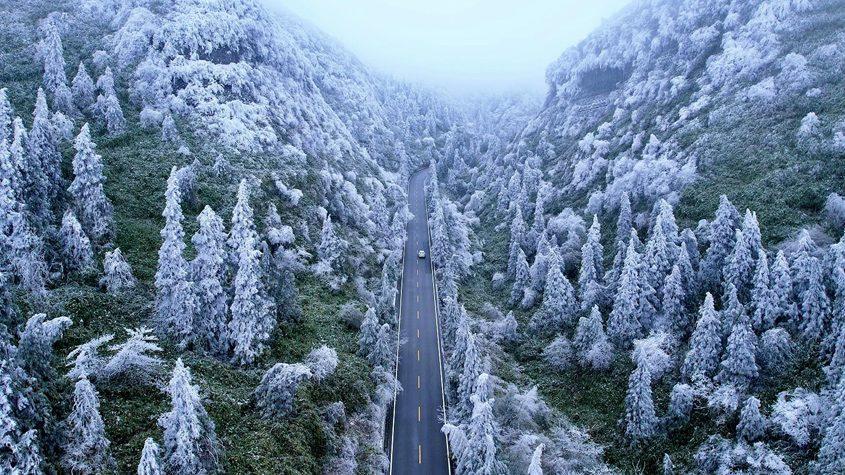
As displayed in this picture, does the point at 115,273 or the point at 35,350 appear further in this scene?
the point at 115,273

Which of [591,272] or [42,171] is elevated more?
[42,171]

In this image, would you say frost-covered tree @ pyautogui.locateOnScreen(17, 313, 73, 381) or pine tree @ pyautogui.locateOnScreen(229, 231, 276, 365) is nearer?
frost-covered tree @ pyautogui.locateOnScreen(17, 313, 73, 381)

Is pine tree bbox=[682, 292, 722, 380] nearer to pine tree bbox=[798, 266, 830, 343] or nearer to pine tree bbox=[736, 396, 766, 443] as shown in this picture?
pine tree bbox=[736, 396, 766, 443]

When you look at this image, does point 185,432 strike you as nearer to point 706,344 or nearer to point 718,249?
point 706,344

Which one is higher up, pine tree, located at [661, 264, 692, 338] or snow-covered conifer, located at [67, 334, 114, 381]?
pine tree, located at [661, 264, 692, 338]

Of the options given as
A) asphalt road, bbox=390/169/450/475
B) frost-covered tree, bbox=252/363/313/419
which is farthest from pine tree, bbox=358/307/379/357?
frost-covered tree, bbox=252/363/313/419

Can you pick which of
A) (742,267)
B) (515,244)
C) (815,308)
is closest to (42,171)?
(515,244)

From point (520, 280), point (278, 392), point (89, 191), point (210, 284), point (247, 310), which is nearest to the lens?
point (278, 392)
